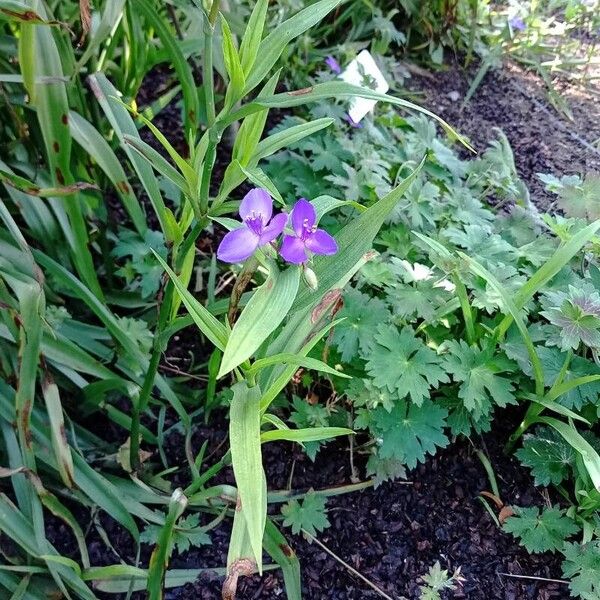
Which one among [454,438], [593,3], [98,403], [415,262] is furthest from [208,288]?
[593,3]

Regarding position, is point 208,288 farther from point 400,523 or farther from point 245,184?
point 400,523

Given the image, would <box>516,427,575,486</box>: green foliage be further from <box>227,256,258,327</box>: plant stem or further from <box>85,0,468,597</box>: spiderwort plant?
<box>227,256,258,327</box>: plant stem

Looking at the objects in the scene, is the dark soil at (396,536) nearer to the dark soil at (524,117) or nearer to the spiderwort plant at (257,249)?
the spiderwort plant at (257,249)

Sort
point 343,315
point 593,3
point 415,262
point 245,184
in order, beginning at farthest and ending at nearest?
point 593,3 < point 245,184 < point 415,262 < point 343,315

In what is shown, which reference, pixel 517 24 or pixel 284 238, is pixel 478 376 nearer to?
pixel 284 238

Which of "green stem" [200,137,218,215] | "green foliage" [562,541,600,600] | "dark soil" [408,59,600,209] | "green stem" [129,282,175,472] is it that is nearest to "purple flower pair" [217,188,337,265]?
"green stem" [200,137,218,215]
